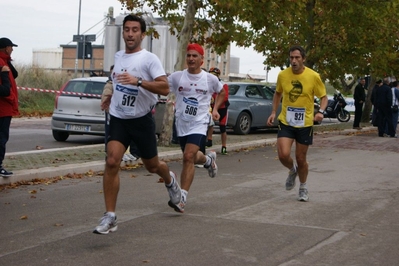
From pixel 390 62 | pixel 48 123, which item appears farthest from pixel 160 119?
pixel 390 62

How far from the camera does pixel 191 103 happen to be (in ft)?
31.3

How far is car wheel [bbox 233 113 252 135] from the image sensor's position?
79.5 feet

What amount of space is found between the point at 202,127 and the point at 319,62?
22035 millimetres

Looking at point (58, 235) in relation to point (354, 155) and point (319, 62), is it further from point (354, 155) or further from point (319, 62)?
point (319, 62)

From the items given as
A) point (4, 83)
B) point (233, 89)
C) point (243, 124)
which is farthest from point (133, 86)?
point (233, 89)

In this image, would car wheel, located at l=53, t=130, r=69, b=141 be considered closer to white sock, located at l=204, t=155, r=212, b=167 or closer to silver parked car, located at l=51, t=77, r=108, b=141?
silver parked car, located at l=51, t=77, r=108, b=141

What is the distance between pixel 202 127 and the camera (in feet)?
31.2

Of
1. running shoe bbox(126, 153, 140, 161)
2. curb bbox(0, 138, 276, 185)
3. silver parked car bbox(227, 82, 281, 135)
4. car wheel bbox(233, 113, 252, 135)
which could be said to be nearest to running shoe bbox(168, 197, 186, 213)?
curb bbox(0, 138, 276, 185)

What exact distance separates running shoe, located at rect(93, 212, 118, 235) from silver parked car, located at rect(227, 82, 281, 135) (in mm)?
16500

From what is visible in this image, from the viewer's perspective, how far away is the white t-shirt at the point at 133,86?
25.9ft

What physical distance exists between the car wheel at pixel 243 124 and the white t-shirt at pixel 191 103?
574 inches

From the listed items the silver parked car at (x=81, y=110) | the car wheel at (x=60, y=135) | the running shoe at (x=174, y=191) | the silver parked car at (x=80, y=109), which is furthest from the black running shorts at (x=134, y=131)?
the car wheel at (x=60, y=135)

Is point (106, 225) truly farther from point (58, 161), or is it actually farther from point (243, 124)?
point (243, 124)

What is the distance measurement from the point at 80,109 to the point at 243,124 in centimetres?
694
